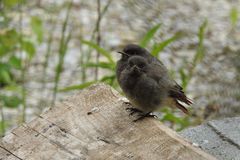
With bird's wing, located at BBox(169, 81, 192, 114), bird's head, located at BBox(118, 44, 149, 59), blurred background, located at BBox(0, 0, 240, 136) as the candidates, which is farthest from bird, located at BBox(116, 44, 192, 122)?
blurred background, located at BBox(0, 0, 240, 136)

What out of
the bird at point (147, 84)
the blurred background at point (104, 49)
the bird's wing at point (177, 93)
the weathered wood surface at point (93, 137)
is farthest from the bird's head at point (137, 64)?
the blurred background at point (104, 49)

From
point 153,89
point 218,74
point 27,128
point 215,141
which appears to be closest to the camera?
point 27,128

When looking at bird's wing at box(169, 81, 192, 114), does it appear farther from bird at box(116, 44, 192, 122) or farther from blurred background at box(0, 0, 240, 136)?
blurred background at box(0, 0, 240, 136)

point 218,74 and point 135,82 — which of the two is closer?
point 135,82

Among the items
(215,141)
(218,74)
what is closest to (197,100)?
(218,74)

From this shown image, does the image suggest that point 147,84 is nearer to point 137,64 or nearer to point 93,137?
point 137,64

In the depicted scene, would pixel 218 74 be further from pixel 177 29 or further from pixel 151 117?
pixel 151 117

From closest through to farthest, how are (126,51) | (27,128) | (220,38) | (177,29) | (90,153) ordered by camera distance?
(90,153) < (27,128) < (126,51) < (177,29) < (220,38)
